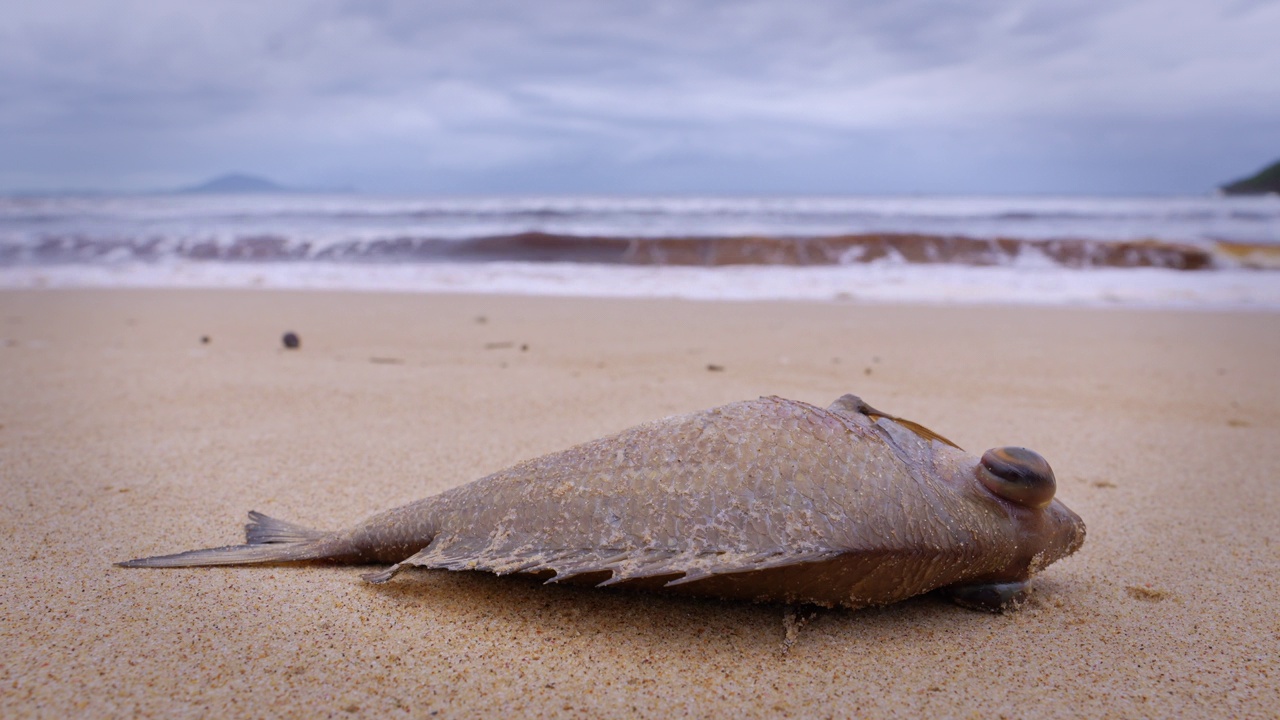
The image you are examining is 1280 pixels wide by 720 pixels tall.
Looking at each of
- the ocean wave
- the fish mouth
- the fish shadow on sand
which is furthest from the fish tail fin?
the ocean wave

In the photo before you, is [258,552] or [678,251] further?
[678,251]

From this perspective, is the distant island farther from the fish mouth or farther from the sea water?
the fish mouth

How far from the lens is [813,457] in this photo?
5.40 ft

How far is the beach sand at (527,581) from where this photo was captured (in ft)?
5.06

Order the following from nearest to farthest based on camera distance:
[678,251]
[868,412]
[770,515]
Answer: [770,515]
[868,412]
[678,251]

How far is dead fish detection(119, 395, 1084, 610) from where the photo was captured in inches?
60.6

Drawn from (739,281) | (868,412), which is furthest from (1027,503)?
(739,281)

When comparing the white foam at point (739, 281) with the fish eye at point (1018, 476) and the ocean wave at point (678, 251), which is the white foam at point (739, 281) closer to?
the ocean wave at point (678, 251)

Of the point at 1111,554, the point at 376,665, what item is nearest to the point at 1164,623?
A: the point at 1111,554

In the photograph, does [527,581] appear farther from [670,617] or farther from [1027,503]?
[1027,503]

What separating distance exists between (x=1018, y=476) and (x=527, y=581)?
45.0 inches

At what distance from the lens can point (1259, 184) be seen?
53781 mm

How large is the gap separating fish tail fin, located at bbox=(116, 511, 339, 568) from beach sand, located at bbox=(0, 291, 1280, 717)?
0.04 m

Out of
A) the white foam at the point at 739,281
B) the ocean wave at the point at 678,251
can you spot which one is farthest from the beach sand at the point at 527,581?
the ocean wave at the point at 678,251
